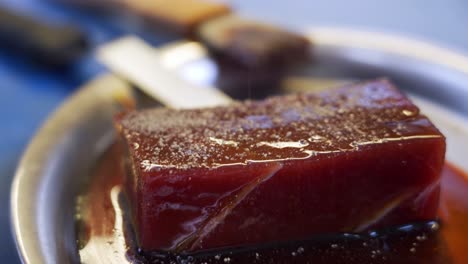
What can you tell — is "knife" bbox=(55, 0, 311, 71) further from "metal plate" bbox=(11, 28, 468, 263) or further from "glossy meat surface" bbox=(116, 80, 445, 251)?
"glossy meat surface" bbox=(116, 80, 445, 251)

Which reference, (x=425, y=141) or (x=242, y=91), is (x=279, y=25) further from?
(x=425, y=141)

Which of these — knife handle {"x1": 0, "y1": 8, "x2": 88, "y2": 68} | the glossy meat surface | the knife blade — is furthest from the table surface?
the glossy meat surface

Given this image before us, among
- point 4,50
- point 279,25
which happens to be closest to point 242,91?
point 279,25

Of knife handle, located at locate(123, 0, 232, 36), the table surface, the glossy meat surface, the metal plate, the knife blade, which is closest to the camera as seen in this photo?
the glossy meat surface

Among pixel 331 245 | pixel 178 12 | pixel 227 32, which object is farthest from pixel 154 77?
pixel 331 245

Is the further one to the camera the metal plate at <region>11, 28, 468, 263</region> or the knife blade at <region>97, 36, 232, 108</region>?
the knife blade at <region>97, 36, 232, 108</region>

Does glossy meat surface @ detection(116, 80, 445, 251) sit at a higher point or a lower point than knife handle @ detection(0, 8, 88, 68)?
lower
